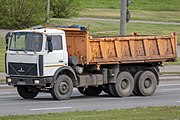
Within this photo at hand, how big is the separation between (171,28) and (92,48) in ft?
111

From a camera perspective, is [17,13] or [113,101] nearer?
[113,101]

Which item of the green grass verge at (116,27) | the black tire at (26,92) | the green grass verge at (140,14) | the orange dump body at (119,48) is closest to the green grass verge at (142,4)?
the green grass verge at (140,14)

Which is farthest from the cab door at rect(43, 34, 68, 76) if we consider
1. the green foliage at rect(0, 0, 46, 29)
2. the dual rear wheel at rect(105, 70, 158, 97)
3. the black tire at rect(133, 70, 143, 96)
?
the green foliage at rect(0, 0, 46, 29)

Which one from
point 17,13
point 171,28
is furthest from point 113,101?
point 171,28

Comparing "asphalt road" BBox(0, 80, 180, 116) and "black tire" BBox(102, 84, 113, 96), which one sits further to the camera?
"black tire" BBox(102, 84, 113, 96)

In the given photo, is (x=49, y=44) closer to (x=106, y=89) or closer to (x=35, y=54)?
(x=35, y=54)

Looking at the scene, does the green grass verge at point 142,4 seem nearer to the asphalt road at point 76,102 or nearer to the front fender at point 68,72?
the asphalt road at point 76,102

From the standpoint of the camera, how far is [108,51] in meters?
23.3

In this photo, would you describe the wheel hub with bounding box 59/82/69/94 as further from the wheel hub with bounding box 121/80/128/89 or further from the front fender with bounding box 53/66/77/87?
the wheel hub with bounding box 121/80/128/89

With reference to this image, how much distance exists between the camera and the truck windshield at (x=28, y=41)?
859 inches

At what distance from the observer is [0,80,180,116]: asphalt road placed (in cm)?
1912

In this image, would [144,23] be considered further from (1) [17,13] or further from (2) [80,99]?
(2) [80,99]

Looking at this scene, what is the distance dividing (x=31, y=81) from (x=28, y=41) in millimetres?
1264

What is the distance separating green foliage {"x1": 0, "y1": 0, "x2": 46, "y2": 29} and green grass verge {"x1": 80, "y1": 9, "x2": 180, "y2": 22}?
18.8 metres
